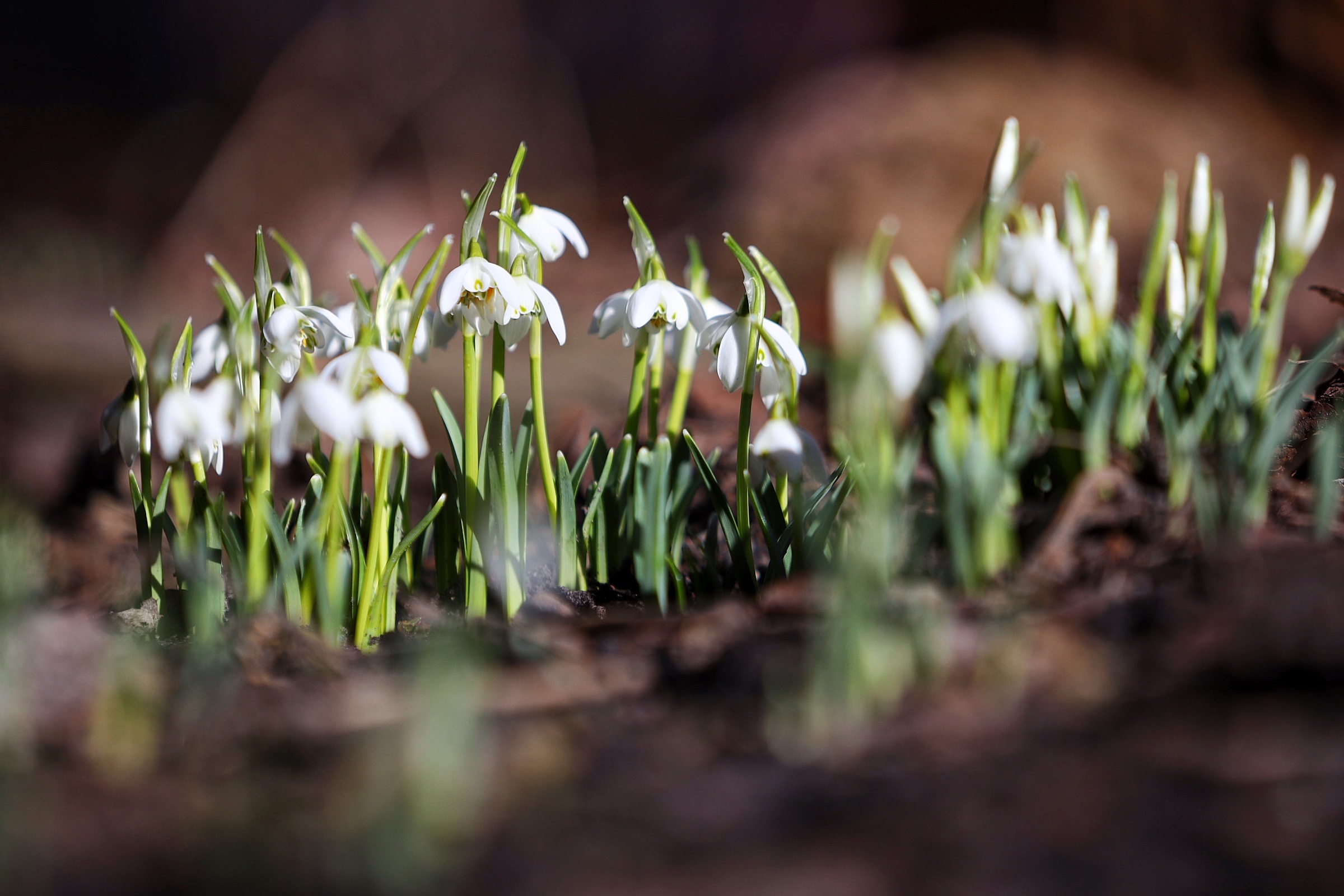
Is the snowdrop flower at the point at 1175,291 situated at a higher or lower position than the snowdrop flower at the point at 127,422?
higher

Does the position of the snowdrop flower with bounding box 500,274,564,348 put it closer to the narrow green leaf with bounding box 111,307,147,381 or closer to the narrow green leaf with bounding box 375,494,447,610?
the narrow green leaf with bounding box 375,494,447,610

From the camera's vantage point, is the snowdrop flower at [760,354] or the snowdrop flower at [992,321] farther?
the snowdrop flower at [760,354]

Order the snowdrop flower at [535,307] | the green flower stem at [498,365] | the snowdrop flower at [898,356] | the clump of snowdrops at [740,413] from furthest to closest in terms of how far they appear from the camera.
Answer: the green flower stem at [498,365] < the snowdrop flower at [535,307] < the clump of snowdrops at [740,413] < the snowdrop flower at [898,356]

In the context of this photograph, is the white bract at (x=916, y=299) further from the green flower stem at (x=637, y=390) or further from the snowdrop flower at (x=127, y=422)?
the snowdrop flower at (x=127, y=422)

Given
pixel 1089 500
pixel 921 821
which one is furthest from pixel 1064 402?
pixel 921 821

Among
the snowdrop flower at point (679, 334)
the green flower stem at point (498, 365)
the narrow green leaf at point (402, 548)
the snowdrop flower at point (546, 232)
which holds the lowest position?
the narrow green leaf at point (402, 548)

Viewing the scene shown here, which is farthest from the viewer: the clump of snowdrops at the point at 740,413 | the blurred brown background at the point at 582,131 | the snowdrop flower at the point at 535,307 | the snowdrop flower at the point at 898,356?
the blurred brown background at the point at 582,131

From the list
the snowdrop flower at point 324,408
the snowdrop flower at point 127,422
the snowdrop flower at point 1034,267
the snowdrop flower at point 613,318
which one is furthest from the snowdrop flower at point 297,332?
the snowdrop flower at point 1034,267
